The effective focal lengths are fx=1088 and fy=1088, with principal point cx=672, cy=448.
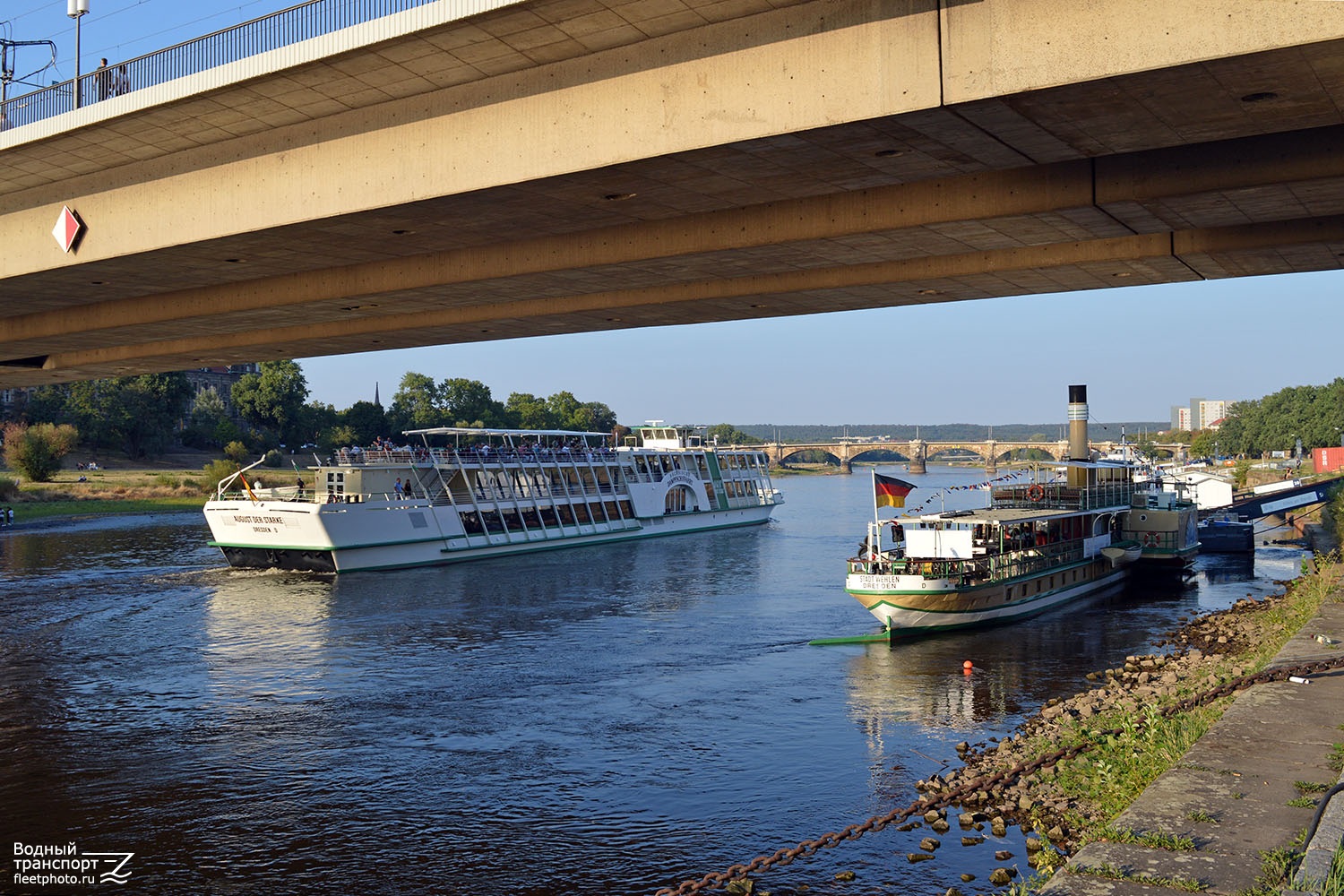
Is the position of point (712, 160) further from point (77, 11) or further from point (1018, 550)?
point (1018, 550)

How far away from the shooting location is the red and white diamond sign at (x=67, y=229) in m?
21.8

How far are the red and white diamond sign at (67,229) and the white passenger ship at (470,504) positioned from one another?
28271mm

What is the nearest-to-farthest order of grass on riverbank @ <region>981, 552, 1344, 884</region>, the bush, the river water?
grass on riverbank @ <region>981, 552, 1344, 884</region> < the river water < the bush

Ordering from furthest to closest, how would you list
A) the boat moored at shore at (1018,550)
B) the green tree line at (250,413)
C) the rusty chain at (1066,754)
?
the green tree line at (250,413)
the boat moored at shore at (1018,550)
the rusty chain at (1066,754)

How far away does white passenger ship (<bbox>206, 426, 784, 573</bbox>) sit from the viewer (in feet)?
166

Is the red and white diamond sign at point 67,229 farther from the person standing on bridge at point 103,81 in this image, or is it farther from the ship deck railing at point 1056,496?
the ship deck railing at point 1056,496

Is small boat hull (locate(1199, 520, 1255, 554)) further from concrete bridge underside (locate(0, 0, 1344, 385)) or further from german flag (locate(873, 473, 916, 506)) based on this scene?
concrete bridge underside (locate(0, 0, 1344, 385))

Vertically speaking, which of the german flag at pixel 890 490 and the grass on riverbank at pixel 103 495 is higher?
the german flag at pixel 890 490

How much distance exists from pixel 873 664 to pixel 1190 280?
12259mm

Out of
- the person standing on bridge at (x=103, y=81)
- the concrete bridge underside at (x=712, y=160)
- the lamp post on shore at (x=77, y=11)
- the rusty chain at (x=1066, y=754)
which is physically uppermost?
the lamp post on shore at (x=77, y=11)

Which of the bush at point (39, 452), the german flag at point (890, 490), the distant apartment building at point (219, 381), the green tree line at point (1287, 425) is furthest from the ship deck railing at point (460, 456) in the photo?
the distant apartment building at point (219, 381)

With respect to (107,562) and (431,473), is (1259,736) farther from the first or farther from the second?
(107,562)

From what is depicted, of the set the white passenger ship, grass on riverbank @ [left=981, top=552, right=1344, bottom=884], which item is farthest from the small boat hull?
grass on riverbank @ [left=981, top=552, right=1344, bottom=884]

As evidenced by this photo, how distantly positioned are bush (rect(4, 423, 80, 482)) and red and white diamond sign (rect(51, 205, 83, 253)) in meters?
82.5
